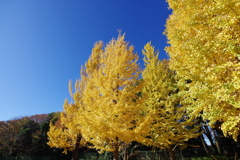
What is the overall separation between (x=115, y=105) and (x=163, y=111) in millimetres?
4872

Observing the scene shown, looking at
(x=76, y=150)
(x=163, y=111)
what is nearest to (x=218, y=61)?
(x=163, y=111)

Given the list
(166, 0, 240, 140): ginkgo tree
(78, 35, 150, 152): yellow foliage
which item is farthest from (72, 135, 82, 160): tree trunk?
(166, 0, 240, 140): ginkgo tree

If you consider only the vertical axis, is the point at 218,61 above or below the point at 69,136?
above

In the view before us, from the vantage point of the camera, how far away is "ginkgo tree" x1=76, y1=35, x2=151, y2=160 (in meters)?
5.35

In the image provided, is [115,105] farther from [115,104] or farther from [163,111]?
[163,111]

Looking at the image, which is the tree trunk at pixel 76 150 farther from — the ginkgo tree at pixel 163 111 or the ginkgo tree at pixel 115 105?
the ginkgo tree at pixel 163 111

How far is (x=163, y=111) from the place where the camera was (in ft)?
29.9

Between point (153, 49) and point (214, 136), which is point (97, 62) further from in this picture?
point (214, 136)

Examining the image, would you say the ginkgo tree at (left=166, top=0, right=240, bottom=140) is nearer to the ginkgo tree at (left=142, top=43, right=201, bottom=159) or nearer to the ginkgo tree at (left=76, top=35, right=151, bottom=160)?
the ginkgo tree at (left=142, top=43, right=201, bottom=159)

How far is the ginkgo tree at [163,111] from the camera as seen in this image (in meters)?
8.71

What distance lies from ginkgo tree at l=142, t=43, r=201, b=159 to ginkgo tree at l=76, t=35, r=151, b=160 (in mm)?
1323

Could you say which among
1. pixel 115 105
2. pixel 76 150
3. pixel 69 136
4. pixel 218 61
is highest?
pixel 218 61

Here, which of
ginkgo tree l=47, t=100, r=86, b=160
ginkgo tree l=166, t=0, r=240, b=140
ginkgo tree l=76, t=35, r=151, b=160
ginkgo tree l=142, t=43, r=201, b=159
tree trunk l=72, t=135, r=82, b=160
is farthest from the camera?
tree trunk l=72, t=135, r=82, b=160

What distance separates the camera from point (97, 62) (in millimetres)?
11820
